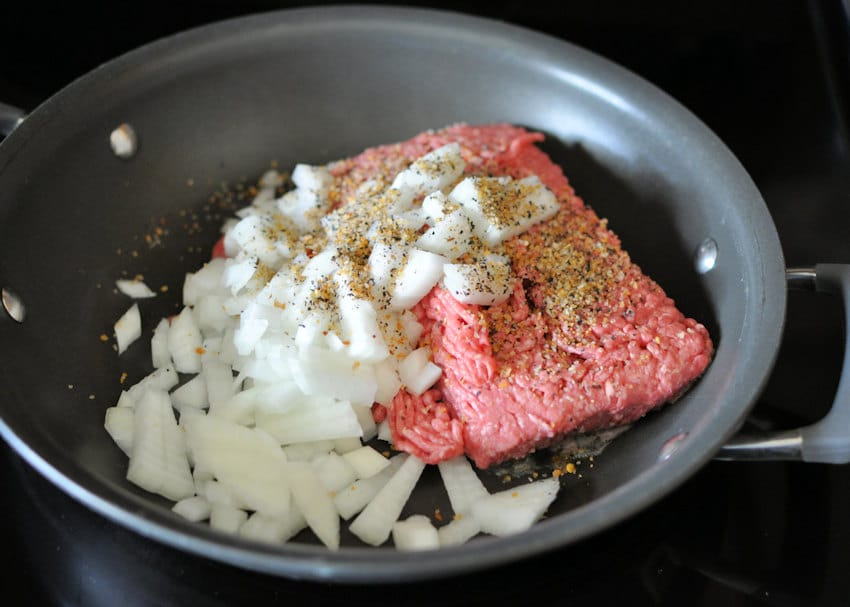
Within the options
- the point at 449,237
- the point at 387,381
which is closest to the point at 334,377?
the point at 387,381

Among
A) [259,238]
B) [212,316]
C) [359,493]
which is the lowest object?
[359,493]

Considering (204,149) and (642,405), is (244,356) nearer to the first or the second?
(204,149)

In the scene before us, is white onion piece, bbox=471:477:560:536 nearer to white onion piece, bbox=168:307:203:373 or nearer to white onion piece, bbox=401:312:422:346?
white onion piece, bbox=401:312:422:346

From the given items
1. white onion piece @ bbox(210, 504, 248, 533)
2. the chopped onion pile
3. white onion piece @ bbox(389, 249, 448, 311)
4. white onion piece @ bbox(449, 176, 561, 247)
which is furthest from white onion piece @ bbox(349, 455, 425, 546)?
white onion piece @ bbox(449, 176, 561, 247)

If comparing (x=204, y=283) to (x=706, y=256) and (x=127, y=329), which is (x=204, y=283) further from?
(x=706, y=256)

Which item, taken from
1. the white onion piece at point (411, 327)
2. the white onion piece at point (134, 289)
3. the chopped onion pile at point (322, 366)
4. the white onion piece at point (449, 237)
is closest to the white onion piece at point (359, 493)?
the chopped onion pile at point (322, 366)

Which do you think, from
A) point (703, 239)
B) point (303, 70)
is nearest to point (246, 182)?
point (303, 70)

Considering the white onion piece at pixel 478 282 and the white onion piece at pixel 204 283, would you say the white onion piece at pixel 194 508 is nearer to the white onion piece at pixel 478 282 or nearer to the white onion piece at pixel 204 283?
the white onion piece at pixel 204 283
